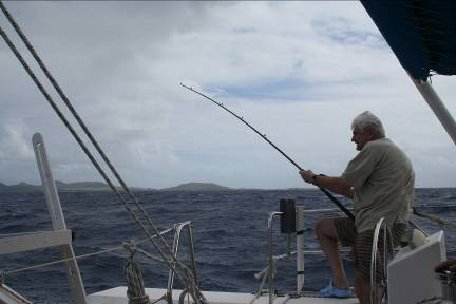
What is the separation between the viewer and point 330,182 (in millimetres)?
3975

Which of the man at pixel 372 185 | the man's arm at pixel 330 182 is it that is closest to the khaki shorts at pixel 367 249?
the man at pixel 372 185

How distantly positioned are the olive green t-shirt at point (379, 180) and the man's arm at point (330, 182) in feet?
0.41

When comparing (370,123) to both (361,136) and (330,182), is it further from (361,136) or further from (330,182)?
(330,182)

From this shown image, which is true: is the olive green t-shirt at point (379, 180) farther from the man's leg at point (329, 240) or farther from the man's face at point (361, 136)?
the man's leg at point (329, 240)

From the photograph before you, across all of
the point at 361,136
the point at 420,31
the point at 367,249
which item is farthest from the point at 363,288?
the point at 420,31

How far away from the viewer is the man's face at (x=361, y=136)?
3.91 meters

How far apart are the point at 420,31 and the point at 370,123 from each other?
66.6 inches

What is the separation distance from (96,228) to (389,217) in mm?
15712

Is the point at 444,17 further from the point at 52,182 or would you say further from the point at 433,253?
the point at 52,182

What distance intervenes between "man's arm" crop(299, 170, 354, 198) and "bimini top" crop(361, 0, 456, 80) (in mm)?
1320

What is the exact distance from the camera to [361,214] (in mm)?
3828

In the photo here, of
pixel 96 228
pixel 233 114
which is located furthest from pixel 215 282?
pixel 96 228

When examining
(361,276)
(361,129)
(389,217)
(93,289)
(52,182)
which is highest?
(361,129)

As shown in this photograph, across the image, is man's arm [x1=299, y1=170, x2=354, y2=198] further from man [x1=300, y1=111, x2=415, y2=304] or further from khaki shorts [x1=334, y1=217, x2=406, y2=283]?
khaki shorts [x1=334, y1=217, x2=406, y2=283]
